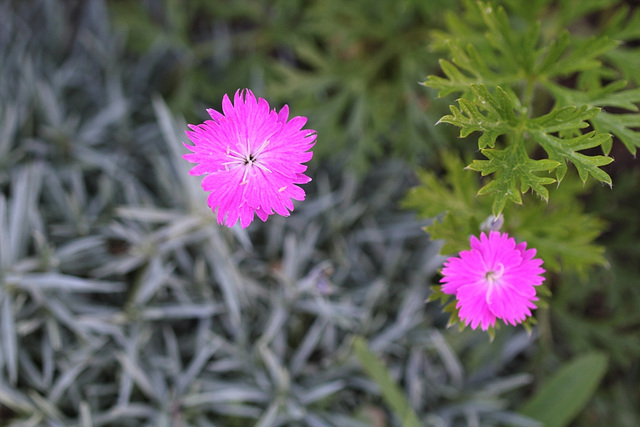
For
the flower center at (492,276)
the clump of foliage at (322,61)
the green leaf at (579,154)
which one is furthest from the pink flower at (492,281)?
the clump of foliage at (322,61)

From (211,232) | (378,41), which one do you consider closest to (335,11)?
(378,41)

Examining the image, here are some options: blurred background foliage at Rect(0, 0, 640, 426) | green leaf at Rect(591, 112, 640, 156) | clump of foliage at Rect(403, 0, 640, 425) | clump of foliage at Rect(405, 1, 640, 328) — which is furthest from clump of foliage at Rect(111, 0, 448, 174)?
green leaf at Rect(591, 112, 640, 156)

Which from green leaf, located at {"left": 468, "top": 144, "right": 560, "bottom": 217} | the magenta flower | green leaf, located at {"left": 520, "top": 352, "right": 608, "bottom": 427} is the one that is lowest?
green leaf, located at {"left": 520, "top": 352, "right": 608, "bottom": 427}

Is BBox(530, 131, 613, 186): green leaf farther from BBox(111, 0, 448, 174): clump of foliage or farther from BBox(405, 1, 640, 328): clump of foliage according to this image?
BBox(111, 0, 448, 174): clump of foliage

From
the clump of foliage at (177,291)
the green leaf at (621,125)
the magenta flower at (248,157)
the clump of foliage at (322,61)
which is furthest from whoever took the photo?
the clump of foliage at (322,61)

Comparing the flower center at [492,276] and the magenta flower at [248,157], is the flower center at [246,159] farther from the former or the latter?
the flower center at [492,276]

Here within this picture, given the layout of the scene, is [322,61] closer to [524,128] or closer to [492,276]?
[524,128]

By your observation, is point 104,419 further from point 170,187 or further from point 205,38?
point 205,38
